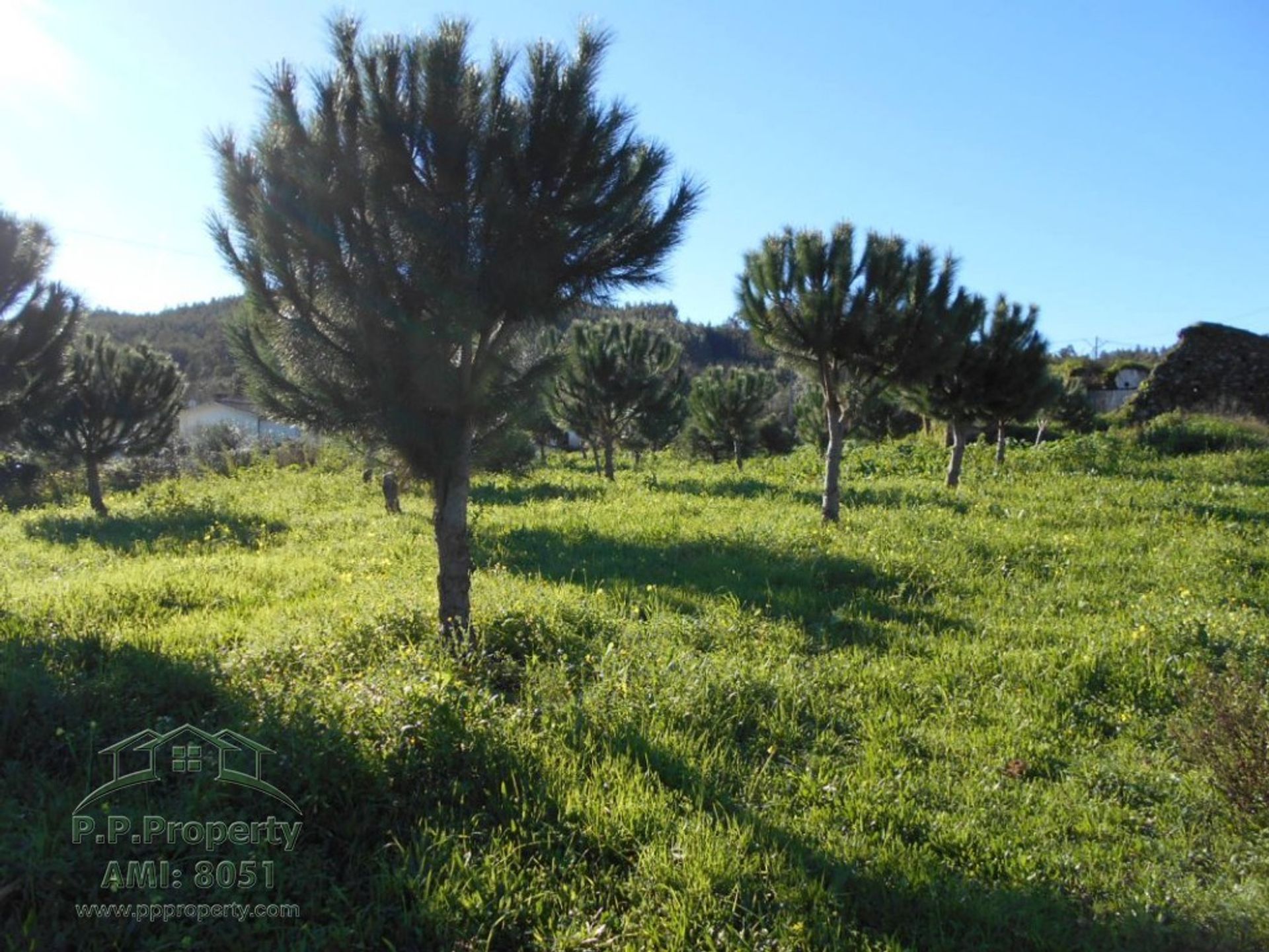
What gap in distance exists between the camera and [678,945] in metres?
2.48

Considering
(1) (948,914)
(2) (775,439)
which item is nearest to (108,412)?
(1) (948,914)

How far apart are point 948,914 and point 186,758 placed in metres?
3.26

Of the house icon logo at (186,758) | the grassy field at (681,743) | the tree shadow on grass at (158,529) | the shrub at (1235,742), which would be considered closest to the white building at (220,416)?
the tree shadow on grass at (158,529)

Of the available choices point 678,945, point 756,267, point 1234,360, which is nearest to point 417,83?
point 678,945

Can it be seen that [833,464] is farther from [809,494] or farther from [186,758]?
[186,758]

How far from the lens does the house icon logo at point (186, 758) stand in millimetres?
3098

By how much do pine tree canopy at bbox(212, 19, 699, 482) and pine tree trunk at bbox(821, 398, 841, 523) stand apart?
6.25 m

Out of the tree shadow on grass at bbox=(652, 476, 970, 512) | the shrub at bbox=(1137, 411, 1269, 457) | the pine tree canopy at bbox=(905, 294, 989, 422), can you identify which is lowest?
the tree shadow on grass at bbox=(652, 476, 970, 512)

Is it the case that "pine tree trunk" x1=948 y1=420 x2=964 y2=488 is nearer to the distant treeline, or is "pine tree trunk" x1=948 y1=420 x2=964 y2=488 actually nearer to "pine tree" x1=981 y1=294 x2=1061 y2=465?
"pine tree" x1=981 y1=294 x2=1061 y2=465

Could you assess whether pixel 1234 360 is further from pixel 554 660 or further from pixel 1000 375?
pixel 554 660

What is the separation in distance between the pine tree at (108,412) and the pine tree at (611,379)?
940 centimetres

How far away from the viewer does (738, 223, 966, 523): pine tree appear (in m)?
9.75

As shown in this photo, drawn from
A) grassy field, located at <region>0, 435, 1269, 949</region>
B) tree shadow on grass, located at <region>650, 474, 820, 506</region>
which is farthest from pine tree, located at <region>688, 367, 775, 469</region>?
grassy field, located at <region>0, 435, 1269, 949</region>

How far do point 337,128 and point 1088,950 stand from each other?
17.9 ft
